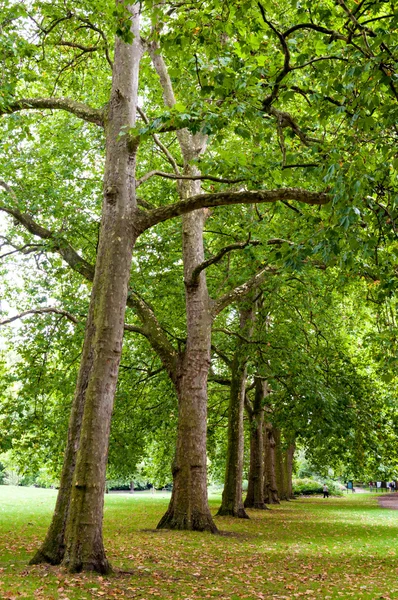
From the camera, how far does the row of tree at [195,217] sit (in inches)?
285

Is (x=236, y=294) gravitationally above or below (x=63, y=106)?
below

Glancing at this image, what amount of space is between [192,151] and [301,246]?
1001cm

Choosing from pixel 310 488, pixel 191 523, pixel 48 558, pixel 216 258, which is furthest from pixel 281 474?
pixel 48 558

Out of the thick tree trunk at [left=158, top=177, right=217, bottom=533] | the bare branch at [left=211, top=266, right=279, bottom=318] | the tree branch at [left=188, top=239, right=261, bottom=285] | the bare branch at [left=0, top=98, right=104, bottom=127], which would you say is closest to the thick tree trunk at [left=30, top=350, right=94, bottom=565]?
the bare branch at [left=0, top=98, right=104, bottom=127]

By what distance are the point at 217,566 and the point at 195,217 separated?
919cm

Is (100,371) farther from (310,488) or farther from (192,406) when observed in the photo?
(310,488)

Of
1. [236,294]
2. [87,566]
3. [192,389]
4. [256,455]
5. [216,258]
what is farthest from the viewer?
[256,455]

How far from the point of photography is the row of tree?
7.24 meters

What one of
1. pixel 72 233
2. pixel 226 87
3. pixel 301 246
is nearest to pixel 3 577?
pixel 301 246

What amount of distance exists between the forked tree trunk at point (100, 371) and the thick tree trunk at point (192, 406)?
5771mm

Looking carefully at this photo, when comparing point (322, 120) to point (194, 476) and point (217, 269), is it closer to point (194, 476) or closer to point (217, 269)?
point (194, 476)

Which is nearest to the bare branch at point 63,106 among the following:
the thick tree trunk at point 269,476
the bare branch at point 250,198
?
the bare branch at point 250,198

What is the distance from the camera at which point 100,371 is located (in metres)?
8.20

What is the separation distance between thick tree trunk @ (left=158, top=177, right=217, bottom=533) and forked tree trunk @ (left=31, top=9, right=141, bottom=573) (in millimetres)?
5771
